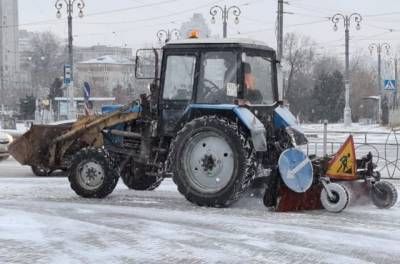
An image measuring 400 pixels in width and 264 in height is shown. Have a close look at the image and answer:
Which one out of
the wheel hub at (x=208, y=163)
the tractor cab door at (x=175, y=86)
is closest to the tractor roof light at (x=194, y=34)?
the tractor cab door at (x=175, y=86)

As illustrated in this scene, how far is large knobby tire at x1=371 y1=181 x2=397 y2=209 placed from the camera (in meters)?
10.3

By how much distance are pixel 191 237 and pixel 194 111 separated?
277cm

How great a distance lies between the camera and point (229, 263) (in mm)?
6945

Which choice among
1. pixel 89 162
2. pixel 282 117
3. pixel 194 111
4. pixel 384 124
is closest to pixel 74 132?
pixel 89 162

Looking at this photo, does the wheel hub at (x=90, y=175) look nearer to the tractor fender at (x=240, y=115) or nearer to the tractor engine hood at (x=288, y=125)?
the tractor fender at (x=240, y=115)

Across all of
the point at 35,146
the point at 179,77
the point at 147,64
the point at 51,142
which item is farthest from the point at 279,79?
the point at 35,146

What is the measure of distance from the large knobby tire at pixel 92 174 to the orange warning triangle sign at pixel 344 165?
3.42 m

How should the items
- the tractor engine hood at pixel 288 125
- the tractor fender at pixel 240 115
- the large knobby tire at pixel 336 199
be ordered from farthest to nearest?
the tractor engine hood at pixel 288 125
the tractor fender at pixel 240 115
the large knobby tire at pixel 336 199

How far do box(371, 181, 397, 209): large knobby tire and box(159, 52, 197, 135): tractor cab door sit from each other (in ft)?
10.1

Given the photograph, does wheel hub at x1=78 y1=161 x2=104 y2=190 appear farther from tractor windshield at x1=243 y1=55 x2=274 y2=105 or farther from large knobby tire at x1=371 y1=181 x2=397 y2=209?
large knobby tire at x1=371 y1=181 x2=397 y2=209

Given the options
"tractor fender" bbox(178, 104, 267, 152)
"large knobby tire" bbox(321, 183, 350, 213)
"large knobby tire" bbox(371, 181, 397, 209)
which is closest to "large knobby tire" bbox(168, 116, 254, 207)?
"tractor fender" bbox(178, 104, 267, 152)

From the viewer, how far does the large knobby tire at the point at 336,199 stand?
972 centimetres

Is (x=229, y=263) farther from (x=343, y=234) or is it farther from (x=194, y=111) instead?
(x=194, y=111)

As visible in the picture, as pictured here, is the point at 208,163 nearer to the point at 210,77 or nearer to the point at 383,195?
the point at 210,77
